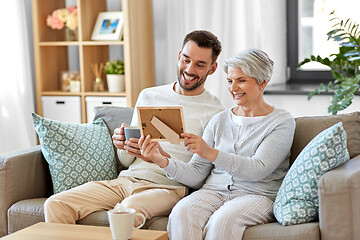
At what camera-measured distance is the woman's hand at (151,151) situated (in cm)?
231

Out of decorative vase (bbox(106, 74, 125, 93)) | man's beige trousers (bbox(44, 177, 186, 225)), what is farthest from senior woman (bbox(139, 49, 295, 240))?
decorative vase (bbox(106, 74, 125, 93))

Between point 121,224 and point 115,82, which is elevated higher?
point 115,82

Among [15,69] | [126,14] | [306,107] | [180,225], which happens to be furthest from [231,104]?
[180,225]

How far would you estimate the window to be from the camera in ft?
13.7

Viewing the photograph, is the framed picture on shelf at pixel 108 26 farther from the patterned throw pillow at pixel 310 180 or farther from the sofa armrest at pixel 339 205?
the sofa armrest at pixel 339 205

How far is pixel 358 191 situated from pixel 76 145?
51.3 inches

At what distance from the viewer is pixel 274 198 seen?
235cm

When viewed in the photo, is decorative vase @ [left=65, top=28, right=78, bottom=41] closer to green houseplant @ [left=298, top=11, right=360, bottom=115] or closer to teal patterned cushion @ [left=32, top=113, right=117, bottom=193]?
teal patterned cushion @ [left=32, top=113, right=117, bottom=193]

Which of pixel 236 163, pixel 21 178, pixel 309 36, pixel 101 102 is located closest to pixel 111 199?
pixel 21 178

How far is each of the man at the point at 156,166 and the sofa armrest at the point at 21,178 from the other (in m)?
0.31

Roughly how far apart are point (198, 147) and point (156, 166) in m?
0.46

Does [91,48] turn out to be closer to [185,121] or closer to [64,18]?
[64,18]

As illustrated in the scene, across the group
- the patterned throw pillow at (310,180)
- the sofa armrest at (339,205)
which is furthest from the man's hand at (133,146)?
the sofa armrest at (339,205)

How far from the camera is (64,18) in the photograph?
426 cm
